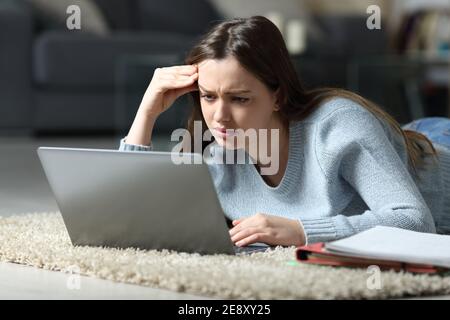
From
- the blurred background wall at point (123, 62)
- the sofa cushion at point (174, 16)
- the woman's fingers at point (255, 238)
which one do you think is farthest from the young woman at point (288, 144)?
the sofa cushion at point (174, 16)

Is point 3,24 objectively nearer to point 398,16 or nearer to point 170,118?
point 170,118

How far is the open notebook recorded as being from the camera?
1.42m

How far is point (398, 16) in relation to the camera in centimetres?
629

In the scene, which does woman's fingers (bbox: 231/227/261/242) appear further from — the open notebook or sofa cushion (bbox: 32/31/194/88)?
sofa cushion (bbox: 32/31/194/88)

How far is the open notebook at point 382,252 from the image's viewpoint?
1.42 meters

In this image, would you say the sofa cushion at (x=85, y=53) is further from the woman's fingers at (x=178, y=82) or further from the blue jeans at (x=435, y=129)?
the woman's fingers at (x=178, y=82)

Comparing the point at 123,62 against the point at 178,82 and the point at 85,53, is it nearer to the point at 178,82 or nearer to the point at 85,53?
the point at 85,53

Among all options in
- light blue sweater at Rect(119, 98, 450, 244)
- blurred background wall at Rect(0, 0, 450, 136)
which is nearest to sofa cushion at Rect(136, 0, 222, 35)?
blurred background wall at Rect(0, 0, 450, 136)

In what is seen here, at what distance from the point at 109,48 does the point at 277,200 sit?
117 inches

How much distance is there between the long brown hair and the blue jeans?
0.38m

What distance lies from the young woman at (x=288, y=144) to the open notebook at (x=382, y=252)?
119 mm

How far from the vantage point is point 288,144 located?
1.79m

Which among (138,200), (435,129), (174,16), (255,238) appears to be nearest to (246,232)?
(255,238)

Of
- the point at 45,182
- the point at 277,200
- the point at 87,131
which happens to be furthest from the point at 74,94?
the point at 277,200
